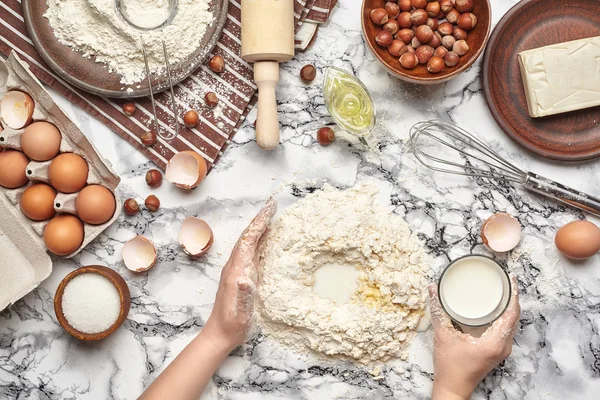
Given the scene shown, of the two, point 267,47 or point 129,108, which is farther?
point 129,108

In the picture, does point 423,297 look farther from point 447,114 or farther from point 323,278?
point 447,114

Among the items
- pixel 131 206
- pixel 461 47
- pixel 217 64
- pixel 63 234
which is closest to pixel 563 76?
pixel 461 47

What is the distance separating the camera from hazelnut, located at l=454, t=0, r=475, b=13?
4.58ft

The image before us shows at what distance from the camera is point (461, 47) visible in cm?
139

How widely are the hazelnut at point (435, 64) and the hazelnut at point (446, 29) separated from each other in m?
0.07

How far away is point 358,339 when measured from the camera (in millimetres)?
1407

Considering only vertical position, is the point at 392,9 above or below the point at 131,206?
above

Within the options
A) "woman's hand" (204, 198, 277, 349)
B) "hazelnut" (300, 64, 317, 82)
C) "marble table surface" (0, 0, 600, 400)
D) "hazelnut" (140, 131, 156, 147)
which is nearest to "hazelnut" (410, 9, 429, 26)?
"marble table surface" (0, 0, 600, 400)

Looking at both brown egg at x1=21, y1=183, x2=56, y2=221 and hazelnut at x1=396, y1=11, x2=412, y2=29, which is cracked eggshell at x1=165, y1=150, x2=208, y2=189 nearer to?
brown egg at x1=21, y1=183, x2=56, y2=221

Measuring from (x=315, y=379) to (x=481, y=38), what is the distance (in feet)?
2.84

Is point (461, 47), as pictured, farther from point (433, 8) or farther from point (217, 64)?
point (217, 64)

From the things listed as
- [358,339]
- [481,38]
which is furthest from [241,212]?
[481,38]

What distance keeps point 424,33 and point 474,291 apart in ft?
1.91

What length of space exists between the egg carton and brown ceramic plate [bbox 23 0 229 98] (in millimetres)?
78
